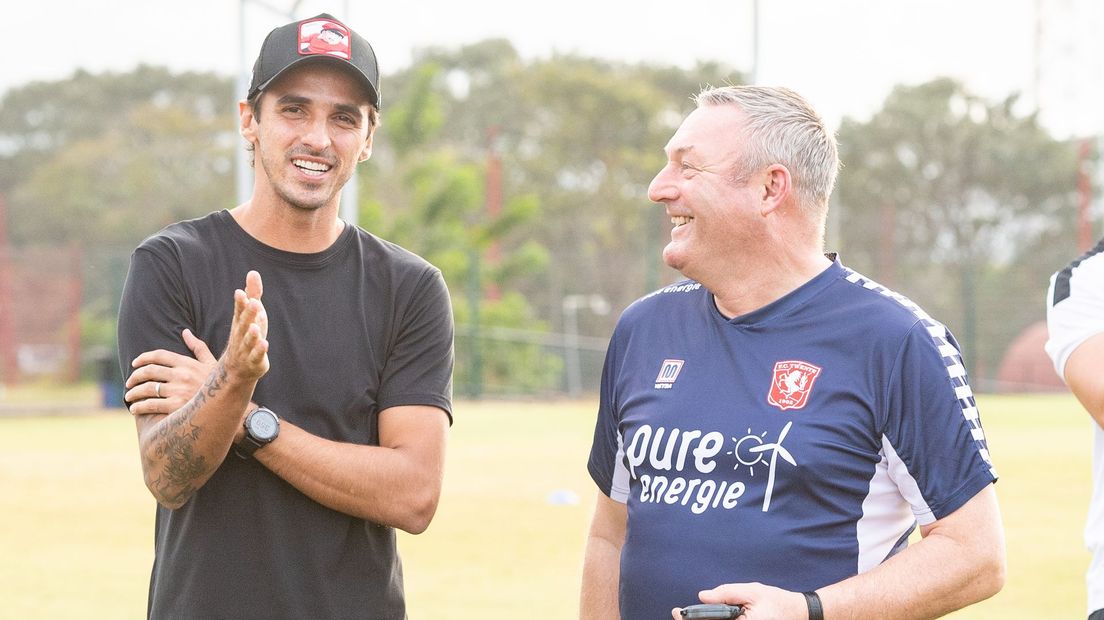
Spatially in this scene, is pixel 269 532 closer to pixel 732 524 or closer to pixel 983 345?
pixel 732 524

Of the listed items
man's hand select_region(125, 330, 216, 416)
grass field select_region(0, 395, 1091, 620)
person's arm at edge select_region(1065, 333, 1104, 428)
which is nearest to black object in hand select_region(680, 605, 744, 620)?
person's arm at edge select_region(1065, 333, 1104, 428)

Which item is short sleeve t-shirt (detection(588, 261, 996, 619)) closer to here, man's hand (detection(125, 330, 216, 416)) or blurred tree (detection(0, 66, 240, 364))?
man's hand (detection(125, 330, 216, 416))

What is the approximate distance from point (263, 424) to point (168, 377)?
9.6 inches

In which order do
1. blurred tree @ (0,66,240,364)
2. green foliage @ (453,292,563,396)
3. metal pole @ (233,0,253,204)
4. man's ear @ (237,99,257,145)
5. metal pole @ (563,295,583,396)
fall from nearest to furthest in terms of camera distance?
man's ear @ (237,99,257,145) → metal pole @ (233,0,253,204) → green foliage @ (453,292,563,396) → metal pole @ (563,295,583,396) → blurred tree @ (0,66,240,364)

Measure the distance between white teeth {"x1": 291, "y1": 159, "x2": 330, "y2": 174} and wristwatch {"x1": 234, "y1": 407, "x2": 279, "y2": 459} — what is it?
23.7 inches

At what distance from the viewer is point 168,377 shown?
3.22 meters

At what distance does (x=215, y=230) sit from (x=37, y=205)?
152ft

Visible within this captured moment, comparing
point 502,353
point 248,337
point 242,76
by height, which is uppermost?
point 242,76

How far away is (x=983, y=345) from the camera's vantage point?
3359cm

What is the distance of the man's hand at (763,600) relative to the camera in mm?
2865

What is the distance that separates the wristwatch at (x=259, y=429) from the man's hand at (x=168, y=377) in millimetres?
141

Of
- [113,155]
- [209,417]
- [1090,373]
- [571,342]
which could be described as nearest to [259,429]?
[209,417]

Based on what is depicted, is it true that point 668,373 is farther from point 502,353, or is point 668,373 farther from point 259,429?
point 502,353

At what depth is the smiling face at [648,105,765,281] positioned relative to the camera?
321 cm
